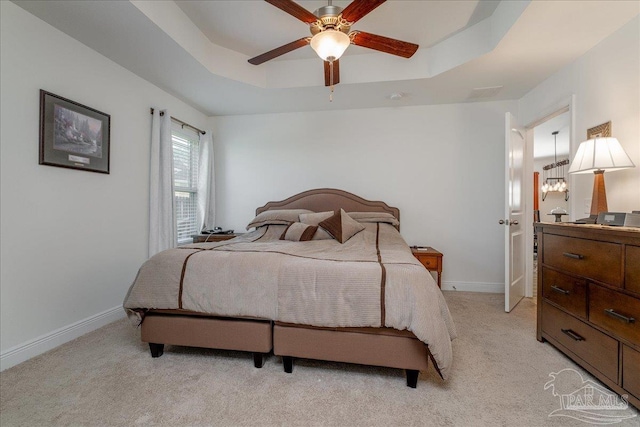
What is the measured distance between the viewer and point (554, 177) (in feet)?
23.6

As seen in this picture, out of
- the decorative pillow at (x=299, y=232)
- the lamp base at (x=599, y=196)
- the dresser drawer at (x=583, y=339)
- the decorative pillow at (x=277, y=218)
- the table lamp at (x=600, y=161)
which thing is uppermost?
the table lamp at (x=600, y=161)

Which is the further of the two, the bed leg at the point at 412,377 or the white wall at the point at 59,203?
the white wall at the point at 59,203

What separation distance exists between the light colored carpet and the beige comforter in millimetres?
266

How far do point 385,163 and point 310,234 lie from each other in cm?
165

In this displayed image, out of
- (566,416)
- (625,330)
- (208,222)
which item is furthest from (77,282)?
(625,330)

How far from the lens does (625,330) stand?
1.46 metres

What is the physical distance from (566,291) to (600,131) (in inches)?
51.6

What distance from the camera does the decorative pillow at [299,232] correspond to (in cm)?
284

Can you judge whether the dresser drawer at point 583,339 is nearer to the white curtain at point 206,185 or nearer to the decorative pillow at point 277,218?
the decorative pillow at point 277,218

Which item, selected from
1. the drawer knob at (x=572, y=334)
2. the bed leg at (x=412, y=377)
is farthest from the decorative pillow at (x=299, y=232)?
the drawer knob at (x=572, y=334)

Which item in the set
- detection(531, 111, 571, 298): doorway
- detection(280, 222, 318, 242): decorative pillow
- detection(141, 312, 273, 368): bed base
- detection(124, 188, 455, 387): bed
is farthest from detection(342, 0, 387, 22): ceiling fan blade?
detection(531, 111, 571, 298): doorway

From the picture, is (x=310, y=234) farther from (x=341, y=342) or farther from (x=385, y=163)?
(x=385, y=163)

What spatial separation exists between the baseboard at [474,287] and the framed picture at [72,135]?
409 cm

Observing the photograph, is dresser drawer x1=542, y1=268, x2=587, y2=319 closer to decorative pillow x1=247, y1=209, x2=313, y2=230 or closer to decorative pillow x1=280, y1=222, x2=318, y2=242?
decorative pillow x1=280, y1=222, x2=318, y2=242
